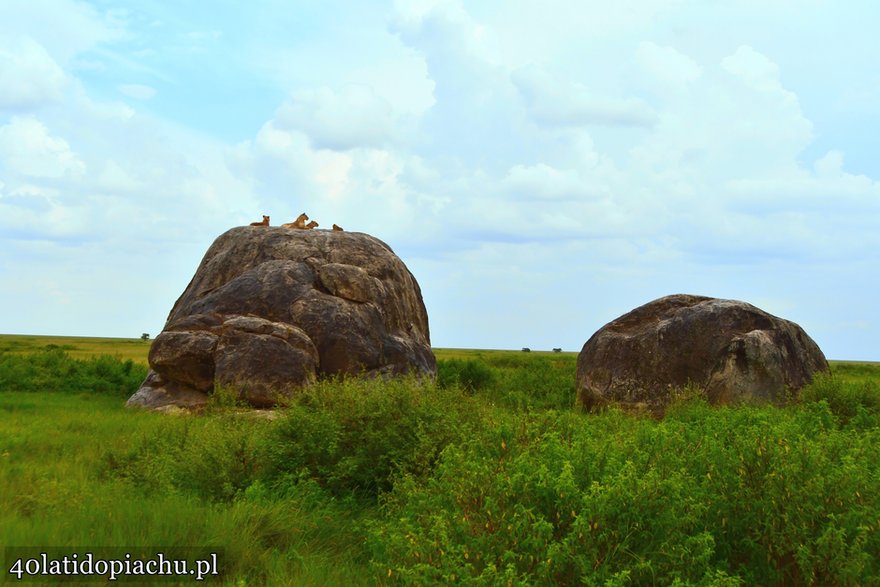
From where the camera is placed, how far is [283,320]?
19.9m

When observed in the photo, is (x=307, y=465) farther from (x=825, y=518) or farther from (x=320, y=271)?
(x=320, y=271)

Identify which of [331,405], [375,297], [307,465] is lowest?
[307,465]

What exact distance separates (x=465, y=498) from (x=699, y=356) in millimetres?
14351

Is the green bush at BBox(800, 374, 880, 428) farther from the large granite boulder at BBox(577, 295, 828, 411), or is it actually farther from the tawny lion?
the tawny lion

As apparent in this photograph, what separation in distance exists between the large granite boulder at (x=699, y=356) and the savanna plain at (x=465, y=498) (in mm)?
6779

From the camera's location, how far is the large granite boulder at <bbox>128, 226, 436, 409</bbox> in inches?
724

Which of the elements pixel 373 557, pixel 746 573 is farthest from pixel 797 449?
pixel 373 557

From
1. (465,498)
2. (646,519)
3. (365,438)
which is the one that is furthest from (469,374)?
(646,519)

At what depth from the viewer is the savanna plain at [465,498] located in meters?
5.73

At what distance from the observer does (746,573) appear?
242 inches

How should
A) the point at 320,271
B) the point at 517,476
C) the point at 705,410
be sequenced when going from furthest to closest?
the point at 320,271, the point at 705,410, the point at 517,476

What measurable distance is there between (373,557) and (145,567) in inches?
78.2

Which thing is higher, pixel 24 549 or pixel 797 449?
pixel 797 449

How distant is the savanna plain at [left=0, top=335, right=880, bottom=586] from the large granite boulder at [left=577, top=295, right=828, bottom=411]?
6779 millimetres
